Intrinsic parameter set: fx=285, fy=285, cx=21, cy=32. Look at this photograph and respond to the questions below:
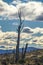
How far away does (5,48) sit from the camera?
51031 millimetres

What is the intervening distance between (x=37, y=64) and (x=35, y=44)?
28.8 feet

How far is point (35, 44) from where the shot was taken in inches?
2007

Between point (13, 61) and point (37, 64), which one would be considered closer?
point (37, 64)

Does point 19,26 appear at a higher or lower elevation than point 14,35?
higher

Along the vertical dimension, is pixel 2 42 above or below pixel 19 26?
below

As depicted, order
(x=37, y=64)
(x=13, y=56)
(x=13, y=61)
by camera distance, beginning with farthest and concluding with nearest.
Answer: (x=13, y=56) → (x=13, y=61) → (x=37, y=64)

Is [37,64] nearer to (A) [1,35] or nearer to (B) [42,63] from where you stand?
(B) [42,63]

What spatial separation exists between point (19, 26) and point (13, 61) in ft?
18.6

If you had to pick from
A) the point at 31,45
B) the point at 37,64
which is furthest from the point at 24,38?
the point at 37,64

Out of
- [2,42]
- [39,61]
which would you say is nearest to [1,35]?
[2,42]

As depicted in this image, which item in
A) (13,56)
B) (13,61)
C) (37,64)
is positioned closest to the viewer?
(37,64)

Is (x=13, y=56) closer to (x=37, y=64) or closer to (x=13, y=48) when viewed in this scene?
(x=13, y=48)

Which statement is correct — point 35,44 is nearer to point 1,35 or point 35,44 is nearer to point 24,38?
point 24,38

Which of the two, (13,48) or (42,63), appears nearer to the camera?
(42,63)
